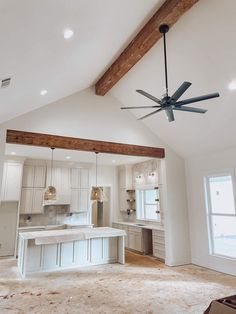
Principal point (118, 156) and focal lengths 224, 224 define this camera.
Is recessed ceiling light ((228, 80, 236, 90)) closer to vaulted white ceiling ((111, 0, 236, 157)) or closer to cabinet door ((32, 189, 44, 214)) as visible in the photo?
vaulted white ceiling ((111, 0, 236, 157))

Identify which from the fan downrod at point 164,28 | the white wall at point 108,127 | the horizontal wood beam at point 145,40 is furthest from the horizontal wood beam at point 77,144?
the fan downrod at point 164,28

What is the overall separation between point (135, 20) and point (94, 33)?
2.55ft

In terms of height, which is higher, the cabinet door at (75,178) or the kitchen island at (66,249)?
the cabinet door at (75,178)

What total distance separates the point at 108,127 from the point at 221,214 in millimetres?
3590

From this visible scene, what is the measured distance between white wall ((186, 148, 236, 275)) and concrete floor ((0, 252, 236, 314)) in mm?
315

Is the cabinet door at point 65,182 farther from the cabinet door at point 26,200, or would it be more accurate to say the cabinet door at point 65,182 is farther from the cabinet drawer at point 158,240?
the cabinet drawer at point 158,240

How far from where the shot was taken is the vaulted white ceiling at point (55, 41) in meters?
2.06

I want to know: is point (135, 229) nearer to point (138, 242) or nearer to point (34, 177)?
point (138, 242)

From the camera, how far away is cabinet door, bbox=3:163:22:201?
6930 mm

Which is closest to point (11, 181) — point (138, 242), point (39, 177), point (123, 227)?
point (39, 177)

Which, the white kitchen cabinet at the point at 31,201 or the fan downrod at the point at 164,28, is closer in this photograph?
the fan downrod at the point at 164,28

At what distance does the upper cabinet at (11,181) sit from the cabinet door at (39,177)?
583 mm

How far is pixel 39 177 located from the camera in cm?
768

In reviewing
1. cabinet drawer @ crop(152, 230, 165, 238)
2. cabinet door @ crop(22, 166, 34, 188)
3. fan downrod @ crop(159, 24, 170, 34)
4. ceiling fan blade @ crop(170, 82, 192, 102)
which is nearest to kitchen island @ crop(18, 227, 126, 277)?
cabinet drawer @ crop(152, 230, 165, 238)
